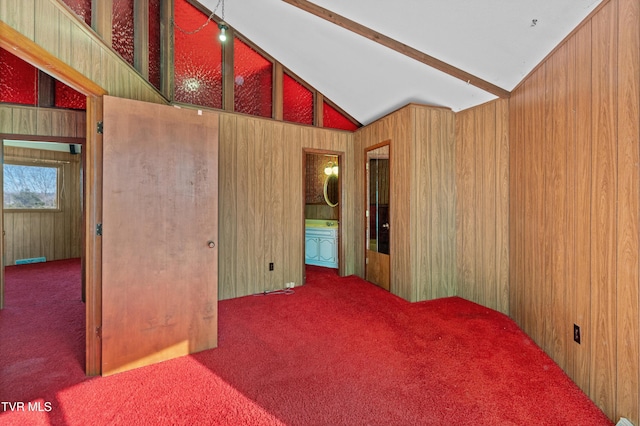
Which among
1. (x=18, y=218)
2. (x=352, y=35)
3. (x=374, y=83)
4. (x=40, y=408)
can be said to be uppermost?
(x=352, y=35)

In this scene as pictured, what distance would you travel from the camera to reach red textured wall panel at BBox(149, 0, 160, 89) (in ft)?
9.95

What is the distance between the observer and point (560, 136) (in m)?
2.10

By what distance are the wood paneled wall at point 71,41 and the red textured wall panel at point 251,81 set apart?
1403mm

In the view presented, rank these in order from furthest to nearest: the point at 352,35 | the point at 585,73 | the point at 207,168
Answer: the point at 352,35, the point at 207,168, the point at 585,73

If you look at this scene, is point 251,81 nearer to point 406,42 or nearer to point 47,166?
point 406,42

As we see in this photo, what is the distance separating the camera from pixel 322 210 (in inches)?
229

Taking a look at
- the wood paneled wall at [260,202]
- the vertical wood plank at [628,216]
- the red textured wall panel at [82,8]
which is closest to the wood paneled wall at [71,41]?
the red textured wall panel at [82,8]

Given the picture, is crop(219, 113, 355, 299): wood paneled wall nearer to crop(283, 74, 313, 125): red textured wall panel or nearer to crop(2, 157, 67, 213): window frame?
crop(283, 74, 313, 125): red textured wall panel

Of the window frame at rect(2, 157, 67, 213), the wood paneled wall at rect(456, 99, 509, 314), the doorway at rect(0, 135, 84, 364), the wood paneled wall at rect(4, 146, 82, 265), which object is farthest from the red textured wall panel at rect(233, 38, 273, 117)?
the window frame at rect(2, 157, 67, 213)

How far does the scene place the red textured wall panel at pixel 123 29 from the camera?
240 cm

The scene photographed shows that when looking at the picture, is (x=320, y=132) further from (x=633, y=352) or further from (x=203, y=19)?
(x=633, y=352)

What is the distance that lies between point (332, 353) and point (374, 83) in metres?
3.06

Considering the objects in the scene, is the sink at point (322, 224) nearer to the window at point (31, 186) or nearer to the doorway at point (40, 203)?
the doorway at point (40, 203)

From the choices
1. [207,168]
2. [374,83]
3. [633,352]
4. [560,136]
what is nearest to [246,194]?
[207,168]
